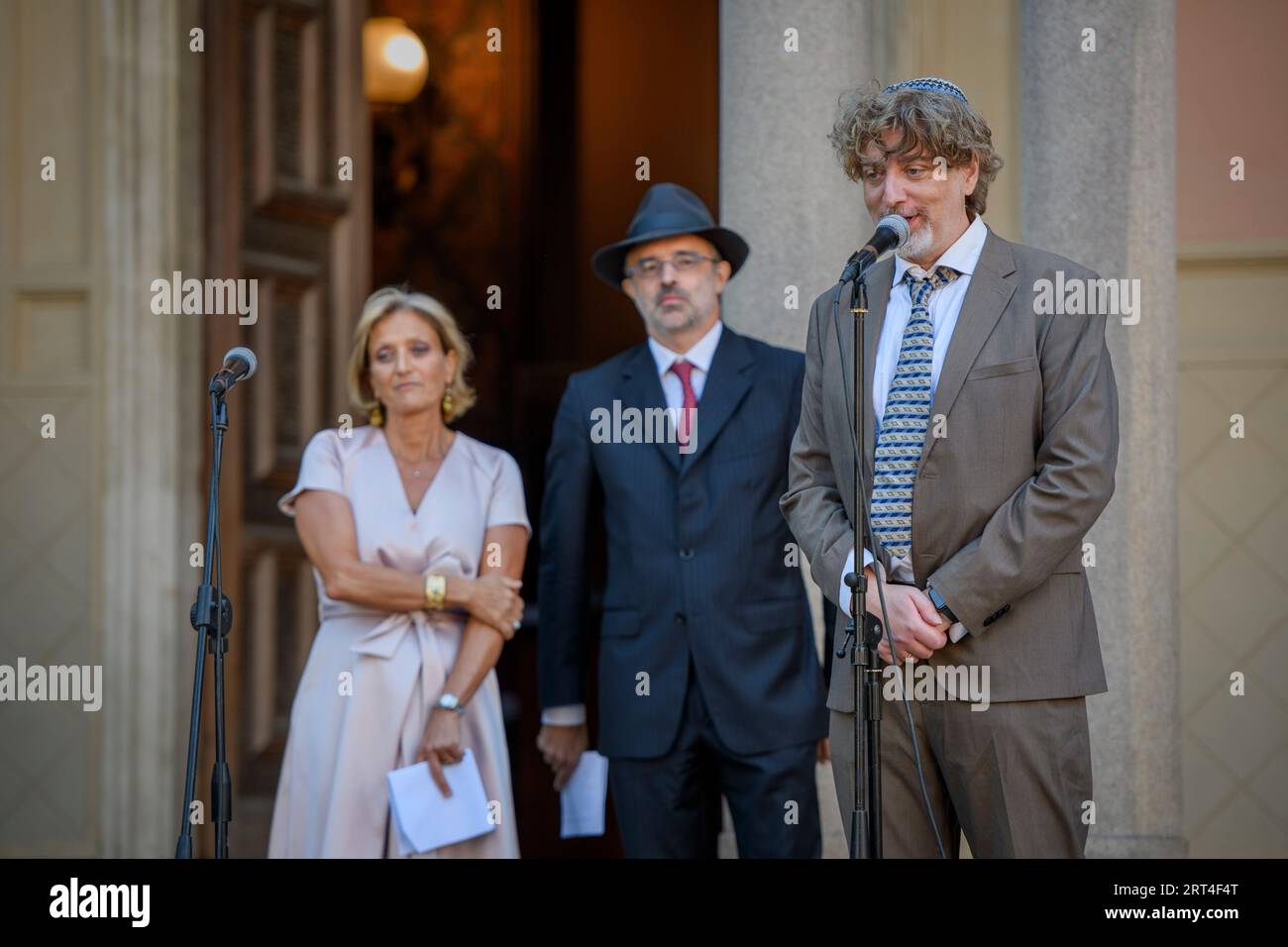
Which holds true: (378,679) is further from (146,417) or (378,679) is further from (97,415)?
(97,415)

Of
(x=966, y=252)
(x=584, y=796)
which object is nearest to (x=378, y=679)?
(x=584, y=796)

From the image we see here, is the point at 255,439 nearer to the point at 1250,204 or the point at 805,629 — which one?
the point at 805,629

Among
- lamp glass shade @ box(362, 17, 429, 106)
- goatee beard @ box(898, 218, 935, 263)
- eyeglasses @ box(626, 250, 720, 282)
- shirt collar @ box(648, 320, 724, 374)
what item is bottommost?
shirt collar @ box(648, 320, 724, 374)

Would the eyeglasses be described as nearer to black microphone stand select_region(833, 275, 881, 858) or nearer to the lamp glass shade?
black microphone stand select_region(833, 275, 881, 858)

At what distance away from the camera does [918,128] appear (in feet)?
14.1

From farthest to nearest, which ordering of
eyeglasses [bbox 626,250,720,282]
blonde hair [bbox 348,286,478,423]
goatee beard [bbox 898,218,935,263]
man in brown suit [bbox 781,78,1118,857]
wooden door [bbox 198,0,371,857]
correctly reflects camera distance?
wooden door [bbox 198,0,371,857]
blonde hair [bbox 348,286,478,423]
eyeglasses [bbox 626,250,720,282]
goatee beard [bbox 898,218,935,263]
man in brown suit [bbox 781,78,1118,857]

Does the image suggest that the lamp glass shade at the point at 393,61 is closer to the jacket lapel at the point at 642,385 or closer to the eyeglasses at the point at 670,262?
the eyeglasses at the point at 670,262

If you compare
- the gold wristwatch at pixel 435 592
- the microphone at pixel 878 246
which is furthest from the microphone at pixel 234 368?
the microphone at pixel 878 246

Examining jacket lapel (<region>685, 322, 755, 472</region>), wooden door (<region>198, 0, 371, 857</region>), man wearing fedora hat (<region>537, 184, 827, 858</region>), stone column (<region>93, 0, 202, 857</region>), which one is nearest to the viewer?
man wearing fedora hat (<region>537, 184, 827, 858</region>)

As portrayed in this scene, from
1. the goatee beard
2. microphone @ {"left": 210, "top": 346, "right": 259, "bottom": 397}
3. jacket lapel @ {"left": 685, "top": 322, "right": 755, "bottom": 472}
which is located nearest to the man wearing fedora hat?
jacket lapel @ {"left": 685, "top": 322, "right": 755, "bottom": 472}

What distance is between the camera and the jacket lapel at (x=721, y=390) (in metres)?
5.10

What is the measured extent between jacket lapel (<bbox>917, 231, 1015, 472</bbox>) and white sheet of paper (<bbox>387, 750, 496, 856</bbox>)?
1815 millimetres

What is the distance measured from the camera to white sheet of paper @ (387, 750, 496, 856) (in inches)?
202
